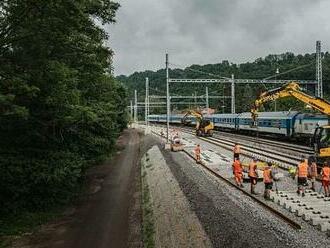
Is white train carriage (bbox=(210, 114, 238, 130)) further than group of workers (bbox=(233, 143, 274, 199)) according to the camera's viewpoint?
Yes

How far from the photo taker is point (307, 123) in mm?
48188

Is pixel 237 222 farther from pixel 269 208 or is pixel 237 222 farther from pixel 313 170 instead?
pixel 313 170

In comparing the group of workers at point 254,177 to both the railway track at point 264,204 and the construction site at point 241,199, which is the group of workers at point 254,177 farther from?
the railway track at point 264,204

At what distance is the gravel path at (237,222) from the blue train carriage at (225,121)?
47.8m

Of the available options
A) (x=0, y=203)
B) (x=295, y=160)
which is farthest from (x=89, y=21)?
(x=295, y=160)

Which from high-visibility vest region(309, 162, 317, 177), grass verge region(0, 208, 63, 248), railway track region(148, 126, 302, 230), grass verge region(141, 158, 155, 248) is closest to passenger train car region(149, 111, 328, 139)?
railway track region(148, 126, 302, 230)

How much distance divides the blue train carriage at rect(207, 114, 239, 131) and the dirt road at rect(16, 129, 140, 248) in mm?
37317

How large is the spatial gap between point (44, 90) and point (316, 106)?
2072 centimetres

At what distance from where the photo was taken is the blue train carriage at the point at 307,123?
152 ft

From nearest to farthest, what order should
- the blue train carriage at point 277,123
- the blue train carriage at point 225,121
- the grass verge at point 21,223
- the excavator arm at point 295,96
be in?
the grass verge at point 21,223
the excavator arm at point 295,96
the blue train carriage at point 277,123
the blue train carriage at point 225,121

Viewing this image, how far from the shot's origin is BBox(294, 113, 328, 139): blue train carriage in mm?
46472

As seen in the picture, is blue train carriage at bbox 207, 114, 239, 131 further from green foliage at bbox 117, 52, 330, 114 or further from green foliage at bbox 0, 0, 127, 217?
green foliage at bbox 0, 0, 127, 217

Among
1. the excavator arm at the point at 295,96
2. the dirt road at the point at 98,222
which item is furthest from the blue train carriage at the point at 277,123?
the dirt road at the point at 98,222

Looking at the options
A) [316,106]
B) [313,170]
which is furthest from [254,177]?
[316,106]
